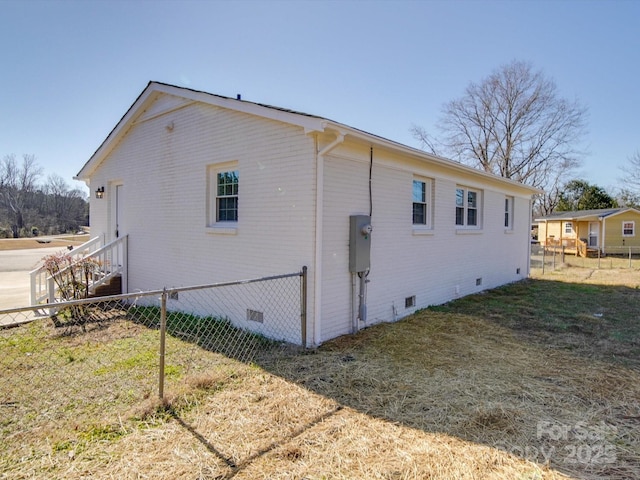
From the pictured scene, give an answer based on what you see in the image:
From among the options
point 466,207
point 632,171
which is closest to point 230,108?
point 466,207

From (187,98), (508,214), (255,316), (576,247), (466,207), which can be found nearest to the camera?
(255,316)

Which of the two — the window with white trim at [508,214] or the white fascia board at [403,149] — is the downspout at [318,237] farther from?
the window with white trim at [508,214]

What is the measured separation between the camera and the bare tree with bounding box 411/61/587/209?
29266mm

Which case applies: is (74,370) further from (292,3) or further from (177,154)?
(292,3)

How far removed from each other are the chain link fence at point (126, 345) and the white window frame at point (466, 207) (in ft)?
18.0

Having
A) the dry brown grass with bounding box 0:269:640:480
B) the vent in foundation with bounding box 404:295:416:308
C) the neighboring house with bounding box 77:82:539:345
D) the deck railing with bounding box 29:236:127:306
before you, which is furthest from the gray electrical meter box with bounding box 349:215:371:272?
the deck railing with bounding box 29:236:127:306

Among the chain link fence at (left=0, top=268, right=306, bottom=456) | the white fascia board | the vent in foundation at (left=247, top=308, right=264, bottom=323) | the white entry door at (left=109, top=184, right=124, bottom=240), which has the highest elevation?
the white fascia board

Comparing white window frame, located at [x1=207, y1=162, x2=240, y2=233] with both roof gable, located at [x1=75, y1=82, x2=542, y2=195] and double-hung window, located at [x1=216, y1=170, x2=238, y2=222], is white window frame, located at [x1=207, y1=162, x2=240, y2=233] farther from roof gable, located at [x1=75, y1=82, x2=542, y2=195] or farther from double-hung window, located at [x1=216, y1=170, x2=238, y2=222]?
roof gable, located at [x1=75, y1=82, x2=542, y2=195]

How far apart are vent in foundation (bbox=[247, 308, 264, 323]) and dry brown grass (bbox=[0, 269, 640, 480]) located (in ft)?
3.45

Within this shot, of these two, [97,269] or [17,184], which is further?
[17,184]

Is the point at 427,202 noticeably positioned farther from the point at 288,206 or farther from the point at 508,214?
the point at 508,214

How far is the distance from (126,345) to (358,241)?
155 inches

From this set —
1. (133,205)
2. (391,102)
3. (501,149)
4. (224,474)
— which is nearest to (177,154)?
(133,205)

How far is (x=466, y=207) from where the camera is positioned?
9.34 metres
